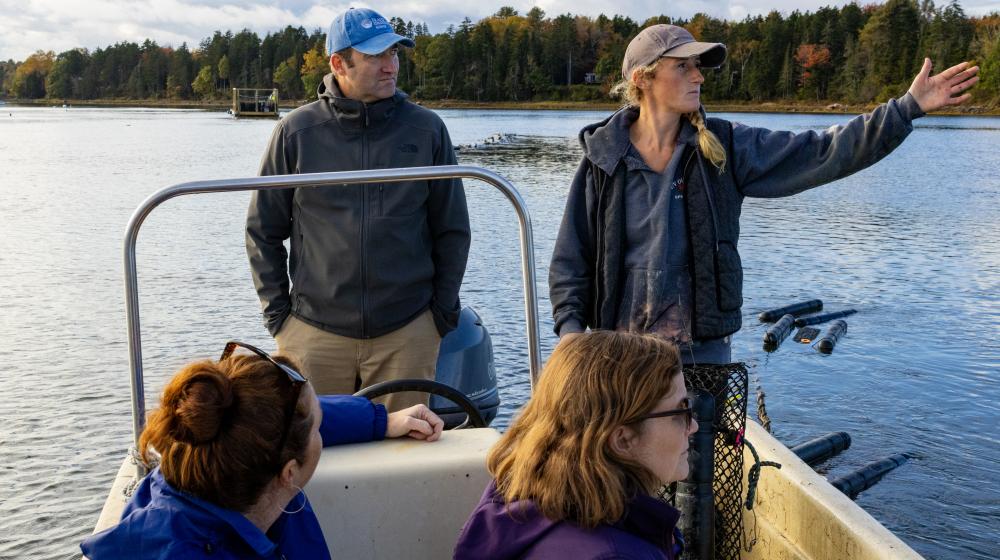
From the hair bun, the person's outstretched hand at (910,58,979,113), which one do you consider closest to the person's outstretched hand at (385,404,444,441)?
the hair bun

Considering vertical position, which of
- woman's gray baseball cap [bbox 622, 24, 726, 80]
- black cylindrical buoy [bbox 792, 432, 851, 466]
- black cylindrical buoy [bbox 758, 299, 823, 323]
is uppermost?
woman's gray baseball cap [bbox 622, 24, 726, 80]

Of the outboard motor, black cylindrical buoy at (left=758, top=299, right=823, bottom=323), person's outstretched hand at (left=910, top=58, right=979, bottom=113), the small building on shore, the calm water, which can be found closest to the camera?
person's outstretched hand at (left=910, top=58, right=979, bottom=113)

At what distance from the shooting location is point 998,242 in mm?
19422

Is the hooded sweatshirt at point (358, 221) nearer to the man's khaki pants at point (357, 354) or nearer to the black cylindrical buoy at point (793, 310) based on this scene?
the man's khaki pants at point (357, 354)

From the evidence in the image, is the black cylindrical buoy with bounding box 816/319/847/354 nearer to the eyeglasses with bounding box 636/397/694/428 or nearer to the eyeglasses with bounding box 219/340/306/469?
the eyeglasses with bounding box 636/397/694/428

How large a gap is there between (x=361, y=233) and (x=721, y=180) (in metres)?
1.25

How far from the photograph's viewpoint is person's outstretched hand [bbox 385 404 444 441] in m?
2.53

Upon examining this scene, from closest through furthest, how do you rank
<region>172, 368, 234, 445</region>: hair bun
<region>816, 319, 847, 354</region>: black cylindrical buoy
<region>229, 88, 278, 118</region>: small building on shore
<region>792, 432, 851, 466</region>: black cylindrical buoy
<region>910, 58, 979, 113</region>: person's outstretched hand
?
<region>172, 368, 234, 445</region>: hair bun, <region>910, 58, 979, 113</region>: person's outstretched hand, <region>792, 432, 851, 466</region>: black cylindrical buoy, <region>816, 319, 847, 354</region>: black cylindrical buoy, <region>229, 88, 278, 118</region>: small building on shore

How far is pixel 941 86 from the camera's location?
2.82 m

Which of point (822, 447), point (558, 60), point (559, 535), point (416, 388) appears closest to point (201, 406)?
point (559, 535)

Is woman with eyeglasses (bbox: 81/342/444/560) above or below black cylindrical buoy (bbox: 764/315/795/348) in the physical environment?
above

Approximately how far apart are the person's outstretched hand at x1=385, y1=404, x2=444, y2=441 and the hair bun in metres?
0.91

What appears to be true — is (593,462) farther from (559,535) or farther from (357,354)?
(357,354)

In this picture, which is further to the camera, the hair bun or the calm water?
the calm water
